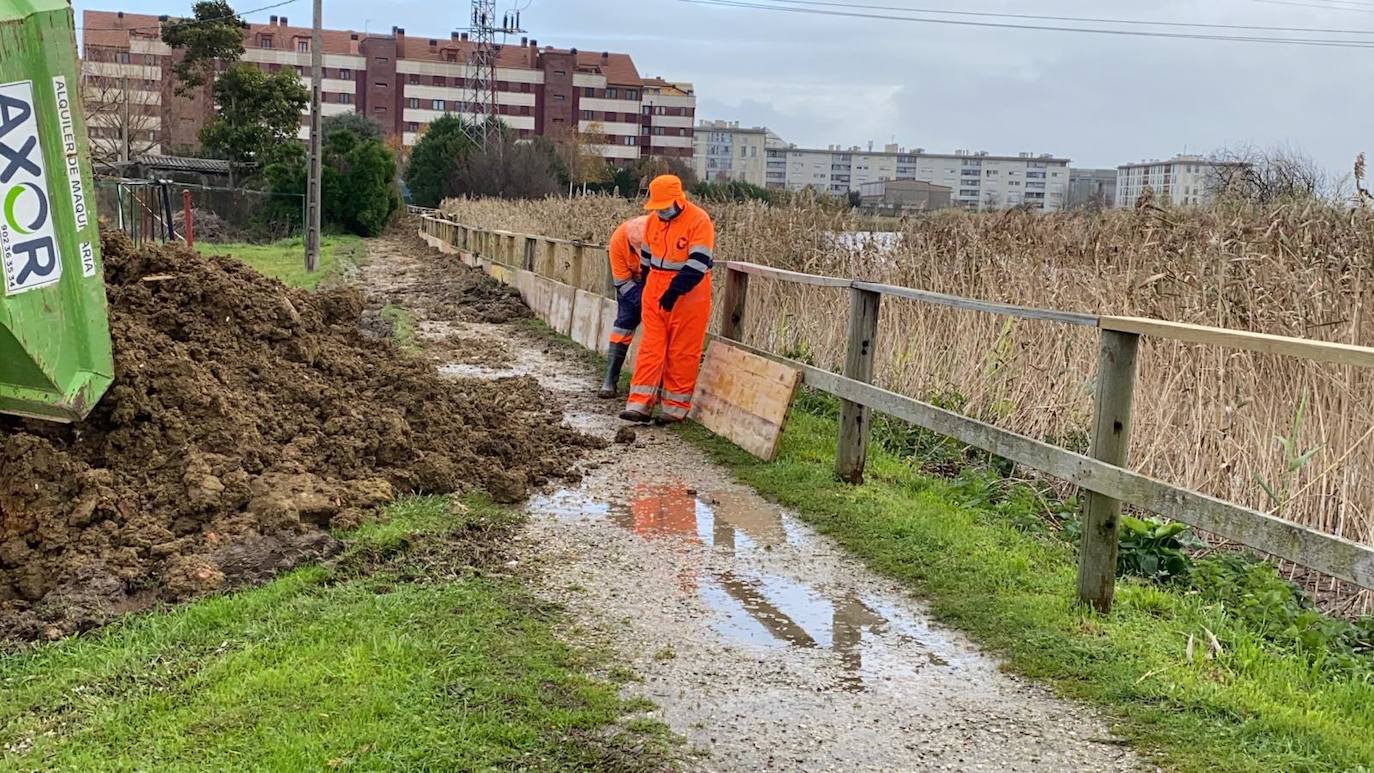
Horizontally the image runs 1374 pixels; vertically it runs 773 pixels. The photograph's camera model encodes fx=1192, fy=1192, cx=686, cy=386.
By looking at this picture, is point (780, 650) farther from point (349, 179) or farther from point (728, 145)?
point (728, 145)

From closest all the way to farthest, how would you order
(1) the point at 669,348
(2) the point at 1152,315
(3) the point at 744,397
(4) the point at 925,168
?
(2) the point at 1152,315
(3) the point at 744,397
(1) the point at 669,348
(4) the point at 925,168

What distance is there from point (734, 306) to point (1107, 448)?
16.4ft

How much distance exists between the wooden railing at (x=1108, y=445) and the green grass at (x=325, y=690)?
215 cm

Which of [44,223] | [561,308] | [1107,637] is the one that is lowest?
[1107,637]

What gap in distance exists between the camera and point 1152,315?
25.5 feet

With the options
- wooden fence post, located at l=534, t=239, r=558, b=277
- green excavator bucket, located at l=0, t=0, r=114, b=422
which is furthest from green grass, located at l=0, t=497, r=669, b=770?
wooden fence post, located at l=534, t=239, r=558, b=277

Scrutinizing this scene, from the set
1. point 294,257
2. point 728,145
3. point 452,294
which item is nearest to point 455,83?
point 728,145

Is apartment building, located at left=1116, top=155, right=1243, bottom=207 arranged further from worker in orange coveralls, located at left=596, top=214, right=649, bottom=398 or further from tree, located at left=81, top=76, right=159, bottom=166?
tree, located at left=81, top=76, right=159, bottom=166

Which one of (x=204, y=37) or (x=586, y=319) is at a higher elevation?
(x=204, y=37)

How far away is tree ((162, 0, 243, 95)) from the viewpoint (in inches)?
1955

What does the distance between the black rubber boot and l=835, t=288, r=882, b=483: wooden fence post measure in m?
3.48

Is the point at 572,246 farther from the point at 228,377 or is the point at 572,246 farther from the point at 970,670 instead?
the point at 970,670

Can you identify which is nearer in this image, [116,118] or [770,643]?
[770,643]

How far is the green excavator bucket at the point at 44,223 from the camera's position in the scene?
435 cm
